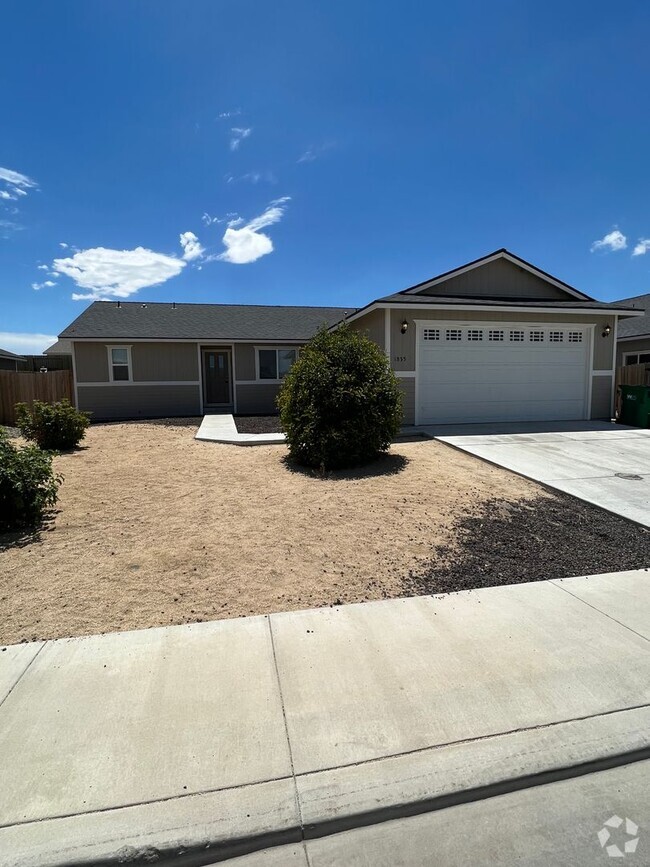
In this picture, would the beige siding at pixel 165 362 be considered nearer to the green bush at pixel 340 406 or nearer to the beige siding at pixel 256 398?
the beige siding at pixel 256 398

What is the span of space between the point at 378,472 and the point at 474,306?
650 centimetres

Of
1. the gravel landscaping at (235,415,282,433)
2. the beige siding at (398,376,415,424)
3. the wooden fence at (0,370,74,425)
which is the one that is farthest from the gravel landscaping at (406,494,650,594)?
the wooden fence at (0,370,74,425)

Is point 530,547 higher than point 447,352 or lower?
lower

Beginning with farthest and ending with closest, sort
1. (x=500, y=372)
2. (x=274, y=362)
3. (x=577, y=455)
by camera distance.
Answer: (x=274, y=362), (x=500, y=372), (x=577, y=455)

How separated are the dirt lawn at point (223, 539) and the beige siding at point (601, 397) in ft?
23.5

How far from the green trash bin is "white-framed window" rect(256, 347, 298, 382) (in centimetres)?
1054

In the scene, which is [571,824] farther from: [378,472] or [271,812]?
[378,472]

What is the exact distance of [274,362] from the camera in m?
18.2

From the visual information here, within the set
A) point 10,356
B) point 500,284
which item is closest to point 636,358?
point 500,284

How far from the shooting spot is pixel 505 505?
21.1 ft

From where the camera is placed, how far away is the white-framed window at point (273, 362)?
59.4ft

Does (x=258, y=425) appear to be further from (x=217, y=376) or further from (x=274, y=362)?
(x=217, y=376)

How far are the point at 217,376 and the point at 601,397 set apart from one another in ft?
41.6

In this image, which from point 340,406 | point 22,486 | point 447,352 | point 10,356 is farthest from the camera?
point 10,356
